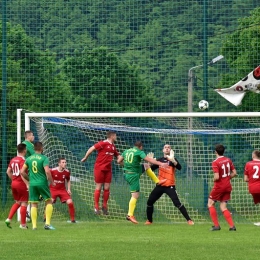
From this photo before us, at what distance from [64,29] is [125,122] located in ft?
9.69

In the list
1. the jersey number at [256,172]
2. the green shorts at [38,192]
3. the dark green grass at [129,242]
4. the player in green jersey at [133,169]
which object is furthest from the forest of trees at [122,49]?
the green shorts at [38,192]

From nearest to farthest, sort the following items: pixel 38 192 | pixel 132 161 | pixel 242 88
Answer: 1. pixel 38 192
2. pixel 132 161
3. pixel 242 88

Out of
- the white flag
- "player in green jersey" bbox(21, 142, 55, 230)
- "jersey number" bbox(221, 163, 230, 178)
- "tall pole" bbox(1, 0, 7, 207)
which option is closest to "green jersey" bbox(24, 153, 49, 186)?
"player in green jersey" bbox(21, 142, 55, 230)

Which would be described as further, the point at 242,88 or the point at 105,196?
the point at 242,88

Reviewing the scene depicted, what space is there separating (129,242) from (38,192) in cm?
342

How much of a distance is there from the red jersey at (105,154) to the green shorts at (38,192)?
2656 millimetres

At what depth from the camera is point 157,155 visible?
70.4 feet

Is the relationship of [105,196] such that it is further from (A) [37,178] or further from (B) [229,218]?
(B) [229,218]

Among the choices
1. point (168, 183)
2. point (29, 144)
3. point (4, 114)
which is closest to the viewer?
point (29, 144)

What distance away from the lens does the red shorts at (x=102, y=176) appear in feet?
63.8

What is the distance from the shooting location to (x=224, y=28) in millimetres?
23469

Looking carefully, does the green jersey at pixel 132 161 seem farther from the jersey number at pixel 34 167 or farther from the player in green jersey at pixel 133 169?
the jersey number at pixel 34 167

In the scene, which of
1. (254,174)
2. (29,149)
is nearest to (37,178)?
(29,149)

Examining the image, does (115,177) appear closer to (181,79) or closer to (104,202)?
(104,202)
